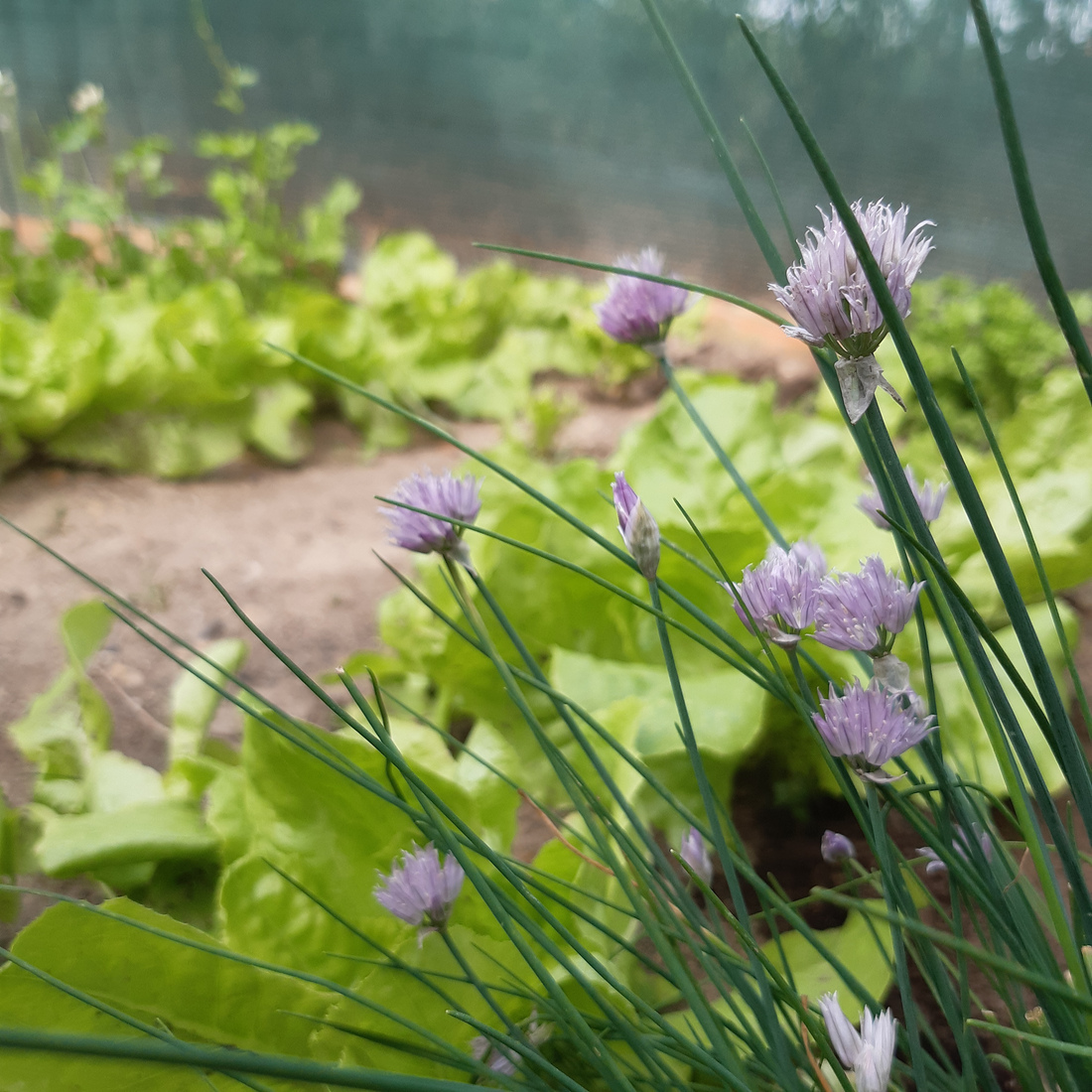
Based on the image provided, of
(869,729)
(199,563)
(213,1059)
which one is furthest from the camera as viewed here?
(199,563)

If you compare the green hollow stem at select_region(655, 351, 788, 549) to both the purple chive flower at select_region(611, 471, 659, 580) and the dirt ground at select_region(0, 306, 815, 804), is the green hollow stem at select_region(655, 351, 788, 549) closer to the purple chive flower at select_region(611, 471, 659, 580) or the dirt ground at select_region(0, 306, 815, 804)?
the purple chive flower at select_region(611, 471, 659, 580)

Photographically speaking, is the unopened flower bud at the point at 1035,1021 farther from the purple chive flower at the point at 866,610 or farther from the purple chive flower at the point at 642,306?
the purple chive flower at the point at 642,306

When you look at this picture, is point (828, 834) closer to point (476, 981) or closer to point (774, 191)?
point (476, 981)

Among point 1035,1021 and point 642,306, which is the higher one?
point 642,306

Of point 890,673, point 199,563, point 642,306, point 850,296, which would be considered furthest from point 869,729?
point 199,563

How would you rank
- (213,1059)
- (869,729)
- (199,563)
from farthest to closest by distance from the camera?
(199,563), (869,729), (213,1059)

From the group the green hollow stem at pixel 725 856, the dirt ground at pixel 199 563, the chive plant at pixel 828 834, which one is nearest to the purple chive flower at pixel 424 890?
the chive plant at pixel 828 834

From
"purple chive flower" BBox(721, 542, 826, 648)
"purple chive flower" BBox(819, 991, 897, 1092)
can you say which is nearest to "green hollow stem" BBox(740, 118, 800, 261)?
"purple chive flower" BBox(721, 542, 826, 648)
